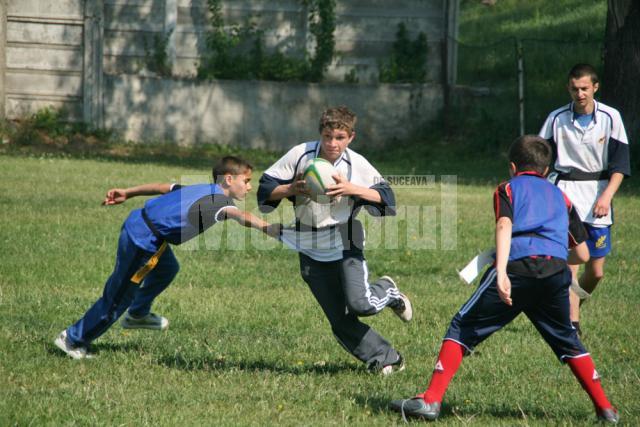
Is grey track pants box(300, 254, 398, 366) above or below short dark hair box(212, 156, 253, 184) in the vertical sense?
below

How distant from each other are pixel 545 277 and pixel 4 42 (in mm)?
20594

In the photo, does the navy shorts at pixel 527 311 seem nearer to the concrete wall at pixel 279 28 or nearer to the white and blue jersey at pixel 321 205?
the white and blue jersey at pixel 321 205

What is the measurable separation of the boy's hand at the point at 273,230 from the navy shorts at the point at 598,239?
2.90m

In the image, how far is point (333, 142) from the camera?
22.1 ft

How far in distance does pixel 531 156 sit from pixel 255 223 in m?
1.95

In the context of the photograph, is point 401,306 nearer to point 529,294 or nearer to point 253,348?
point 253,348

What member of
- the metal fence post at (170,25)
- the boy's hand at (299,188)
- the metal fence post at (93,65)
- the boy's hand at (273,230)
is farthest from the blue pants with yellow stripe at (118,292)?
the metal fence post at (170,25)

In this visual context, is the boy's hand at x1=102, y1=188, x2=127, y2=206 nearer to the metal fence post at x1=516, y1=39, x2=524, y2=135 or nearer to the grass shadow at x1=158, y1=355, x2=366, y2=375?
the grass shadow at x1=158, y1=355, x2=366, y2=375

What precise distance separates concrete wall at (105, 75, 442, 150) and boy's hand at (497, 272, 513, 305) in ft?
63.6

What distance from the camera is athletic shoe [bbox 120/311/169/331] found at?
7.92 meters

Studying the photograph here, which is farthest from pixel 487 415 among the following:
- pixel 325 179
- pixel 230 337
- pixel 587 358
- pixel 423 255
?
pixel 423 255

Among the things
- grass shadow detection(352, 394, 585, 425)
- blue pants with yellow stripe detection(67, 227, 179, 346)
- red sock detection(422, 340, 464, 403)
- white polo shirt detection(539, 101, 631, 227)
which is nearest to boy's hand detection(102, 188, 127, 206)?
blue pants with yellow stripe detection(67, 227, 179, 346)

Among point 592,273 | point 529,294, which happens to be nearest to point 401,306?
point 529,294

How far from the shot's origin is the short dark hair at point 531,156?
5.89m
